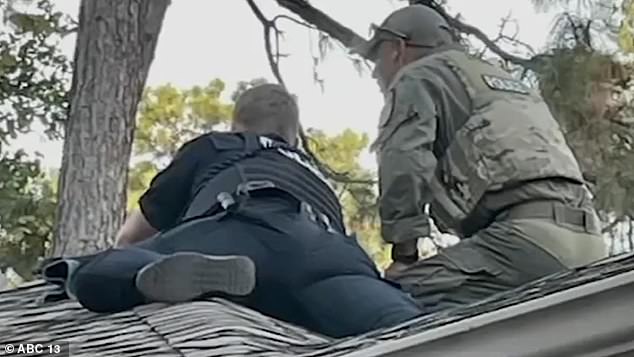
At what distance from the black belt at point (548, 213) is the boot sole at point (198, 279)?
2.63ft

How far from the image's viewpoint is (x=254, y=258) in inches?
101

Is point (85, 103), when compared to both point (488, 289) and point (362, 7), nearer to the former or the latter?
point (362, 7)

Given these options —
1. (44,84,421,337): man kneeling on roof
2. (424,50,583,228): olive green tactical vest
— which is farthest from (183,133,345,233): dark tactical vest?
(424,50,583,228): olive green tactical vest

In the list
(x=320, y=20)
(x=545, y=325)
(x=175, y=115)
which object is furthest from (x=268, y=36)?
(x=545, y=325)

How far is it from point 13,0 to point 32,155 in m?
0.88

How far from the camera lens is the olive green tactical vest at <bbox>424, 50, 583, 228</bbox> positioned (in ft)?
10.2

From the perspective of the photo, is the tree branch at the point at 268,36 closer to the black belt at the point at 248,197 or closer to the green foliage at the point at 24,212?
the green foliage at the point at 24,212

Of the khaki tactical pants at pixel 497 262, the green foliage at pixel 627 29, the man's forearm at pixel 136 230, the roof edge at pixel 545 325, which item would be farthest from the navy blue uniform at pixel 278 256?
the green foliage at pixel 627 29

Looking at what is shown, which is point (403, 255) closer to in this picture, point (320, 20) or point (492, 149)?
point (492, 149)

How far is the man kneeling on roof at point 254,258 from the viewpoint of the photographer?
2.46 meters

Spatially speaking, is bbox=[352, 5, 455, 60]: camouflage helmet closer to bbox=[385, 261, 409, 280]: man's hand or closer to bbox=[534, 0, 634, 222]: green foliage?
bbox=[385, 261, 409, 280]: man's hand

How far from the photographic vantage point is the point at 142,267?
249 cm

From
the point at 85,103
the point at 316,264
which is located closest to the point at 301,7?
the point at 85,103

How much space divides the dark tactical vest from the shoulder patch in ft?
1.62
